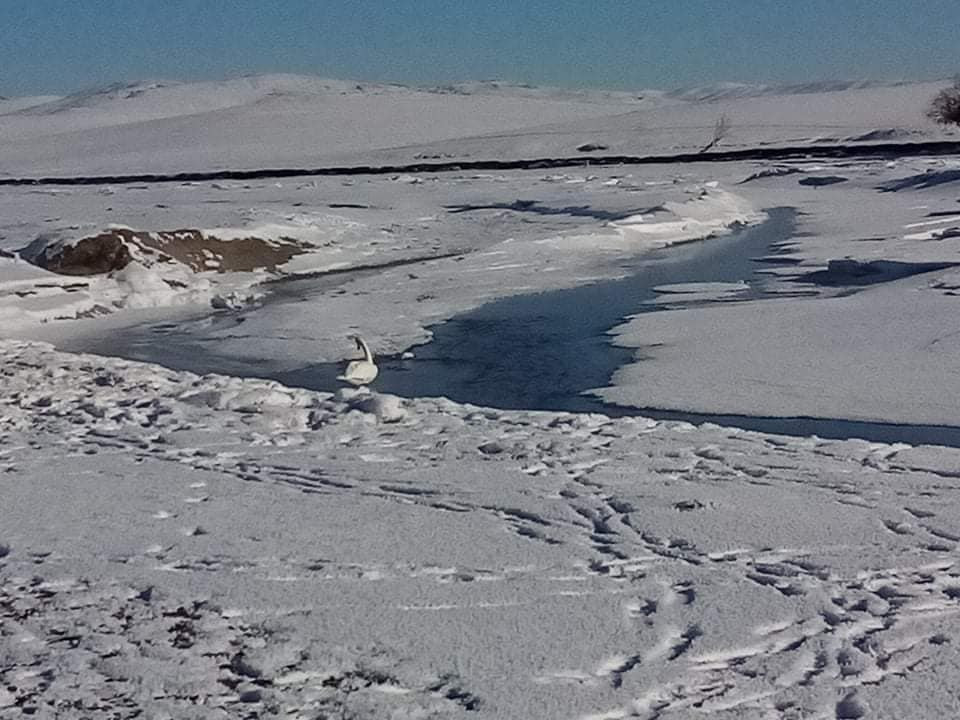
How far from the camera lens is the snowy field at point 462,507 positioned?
4137 millimetres

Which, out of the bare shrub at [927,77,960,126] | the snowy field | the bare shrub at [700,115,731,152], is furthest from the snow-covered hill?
the snowy field

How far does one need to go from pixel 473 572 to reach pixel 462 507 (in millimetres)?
935

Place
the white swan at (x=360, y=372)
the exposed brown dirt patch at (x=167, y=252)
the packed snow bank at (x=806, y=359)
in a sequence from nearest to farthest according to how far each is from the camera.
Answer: the packed snow bank at (x=806, y=359) < the white swan at (x=360, y=372) < the exposed brown dirt patch at (x=167, y=252)

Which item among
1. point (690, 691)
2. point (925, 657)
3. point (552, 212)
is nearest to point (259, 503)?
point (690, 691)

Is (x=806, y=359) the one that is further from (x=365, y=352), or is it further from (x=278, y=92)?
(x=278, y=92)

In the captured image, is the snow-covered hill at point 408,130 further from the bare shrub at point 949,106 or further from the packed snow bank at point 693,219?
the packed snow bank at point 693,219

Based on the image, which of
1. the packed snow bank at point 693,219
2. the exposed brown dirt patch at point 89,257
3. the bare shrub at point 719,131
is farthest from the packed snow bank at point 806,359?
the bare shrub at point 719,131

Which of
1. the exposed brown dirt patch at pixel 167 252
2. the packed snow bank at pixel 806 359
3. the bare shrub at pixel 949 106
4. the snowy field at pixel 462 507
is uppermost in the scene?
the bare shrub at pixel 949 106

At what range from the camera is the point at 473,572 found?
510 centimetres

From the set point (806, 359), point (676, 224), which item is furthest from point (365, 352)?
point (676, 224)

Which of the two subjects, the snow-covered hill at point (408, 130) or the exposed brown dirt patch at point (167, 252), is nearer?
the exposed brown dirt patch at point (167, 252)

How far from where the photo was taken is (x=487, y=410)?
8.38m

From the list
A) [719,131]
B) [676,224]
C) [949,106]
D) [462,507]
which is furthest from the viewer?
[719,131]

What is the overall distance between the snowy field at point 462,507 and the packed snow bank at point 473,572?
0.02 m
